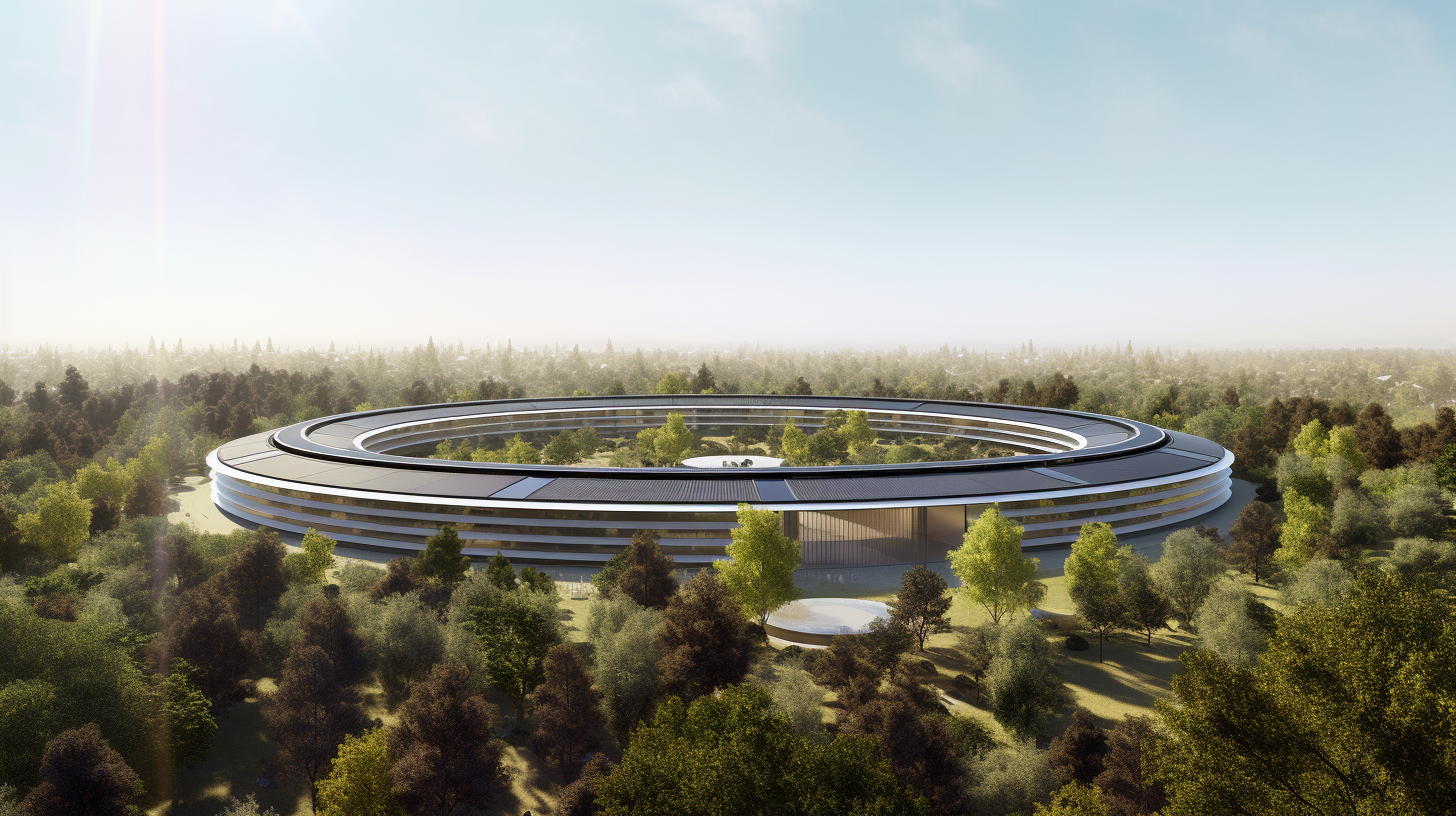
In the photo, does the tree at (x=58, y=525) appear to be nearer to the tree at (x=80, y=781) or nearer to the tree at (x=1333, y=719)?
the tree at (x=80, y=781)

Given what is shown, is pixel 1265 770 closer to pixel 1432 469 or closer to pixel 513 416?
pixel 1432 469

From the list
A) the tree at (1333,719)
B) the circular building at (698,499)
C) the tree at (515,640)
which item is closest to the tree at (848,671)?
the tree at (1333,719)

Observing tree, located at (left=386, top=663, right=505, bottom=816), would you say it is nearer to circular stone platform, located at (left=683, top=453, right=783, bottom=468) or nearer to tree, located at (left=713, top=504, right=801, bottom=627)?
tree, located at (left=713, top=504, right=801, bottom=627)

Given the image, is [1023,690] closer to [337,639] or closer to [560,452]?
[337,639]

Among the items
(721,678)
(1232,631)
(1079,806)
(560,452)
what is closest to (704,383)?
(560,452)

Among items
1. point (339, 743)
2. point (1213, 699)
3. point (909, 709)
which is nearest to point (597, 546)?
point (339, 743)

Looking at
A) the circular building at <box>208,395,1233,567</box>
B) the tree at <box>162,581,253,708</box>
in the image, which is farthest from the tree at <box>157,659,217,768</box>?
the circular building at <box>208,395,1233,567</box>
